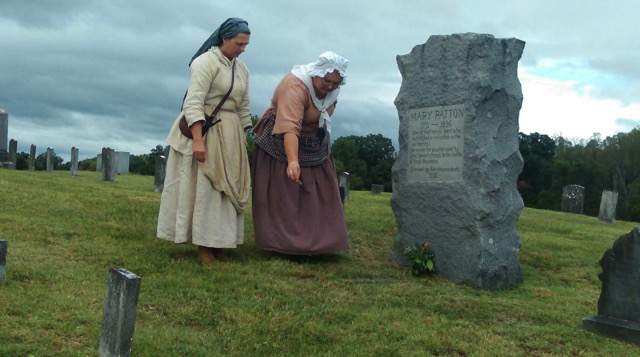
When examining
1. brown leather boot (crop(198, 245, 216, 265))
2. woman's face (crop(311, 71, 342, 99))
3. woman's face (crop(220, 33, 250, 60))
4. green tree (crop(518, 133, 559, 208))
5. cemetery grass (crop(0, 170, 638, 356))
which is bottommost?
cemetery grass (crop(0, 170, 638, 356))

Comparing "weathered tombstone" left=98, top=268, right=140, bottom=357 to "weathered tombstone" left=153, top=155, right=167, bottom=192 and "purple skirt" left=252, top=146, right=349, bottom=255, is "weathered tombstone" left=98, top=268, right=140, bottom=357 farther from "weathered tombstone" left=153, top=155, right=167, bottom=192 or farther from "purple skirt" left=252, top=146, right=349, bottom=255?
"weathered tombstone" left=153, top=155, right=167, bottom=192

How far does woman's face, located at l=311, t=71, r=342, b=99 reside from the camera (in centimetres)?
705

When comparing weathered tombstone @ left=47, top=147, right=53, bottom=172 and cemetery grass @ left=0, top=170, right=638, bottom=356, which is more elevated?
weathered tombstone @ left=47, top=147, right=53, bottom=172

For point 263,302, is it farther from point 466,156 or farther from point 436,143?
point 436,143

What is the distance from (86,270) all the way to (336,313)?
2.40 meters

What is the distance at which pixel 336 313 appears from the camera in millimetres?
5508

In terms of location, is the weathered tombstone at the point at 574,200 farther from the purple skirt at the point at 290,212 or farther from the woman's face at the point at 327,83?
the woman's face at the point at 327,83

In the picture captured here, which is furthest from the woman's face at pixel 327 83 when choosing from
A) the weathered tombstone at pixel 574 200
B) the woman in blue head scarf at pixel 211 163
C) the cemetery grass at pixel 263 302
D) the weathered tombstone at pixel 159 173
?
the weathered tombstone at pixel 574 200

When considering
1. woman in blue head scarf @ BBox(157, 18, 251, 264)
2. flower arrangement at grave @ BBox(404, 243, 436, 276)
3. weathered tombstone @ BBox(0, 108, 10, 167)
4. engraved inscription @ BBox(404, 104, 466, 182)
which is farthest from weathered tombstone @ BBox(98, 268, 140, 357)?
weathered tombstone @ BBox(0, 108, 10, 167)

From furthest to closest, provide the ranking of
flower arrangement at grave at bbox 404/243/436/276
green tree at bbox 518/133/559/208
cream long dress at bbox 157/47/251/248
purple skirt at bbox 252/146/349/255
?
green tree at bbox 518/133/559/208 → flower arrangement at grave at bbox 404/243/436/276 → purple skirt at bbox 252/146/349/255 → cream long dress at bbox 157/47/251/248

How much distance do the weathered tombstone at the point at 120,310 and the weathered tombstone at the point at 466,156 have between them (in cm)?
430

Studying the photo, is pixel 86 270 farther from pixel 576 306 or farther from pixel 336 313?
pixel 576 306

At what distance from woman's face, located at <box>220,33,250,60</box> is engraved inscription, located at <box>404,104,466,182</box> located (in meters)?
2.10

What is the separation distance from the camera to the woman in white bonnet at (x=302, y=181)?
7211 mm
